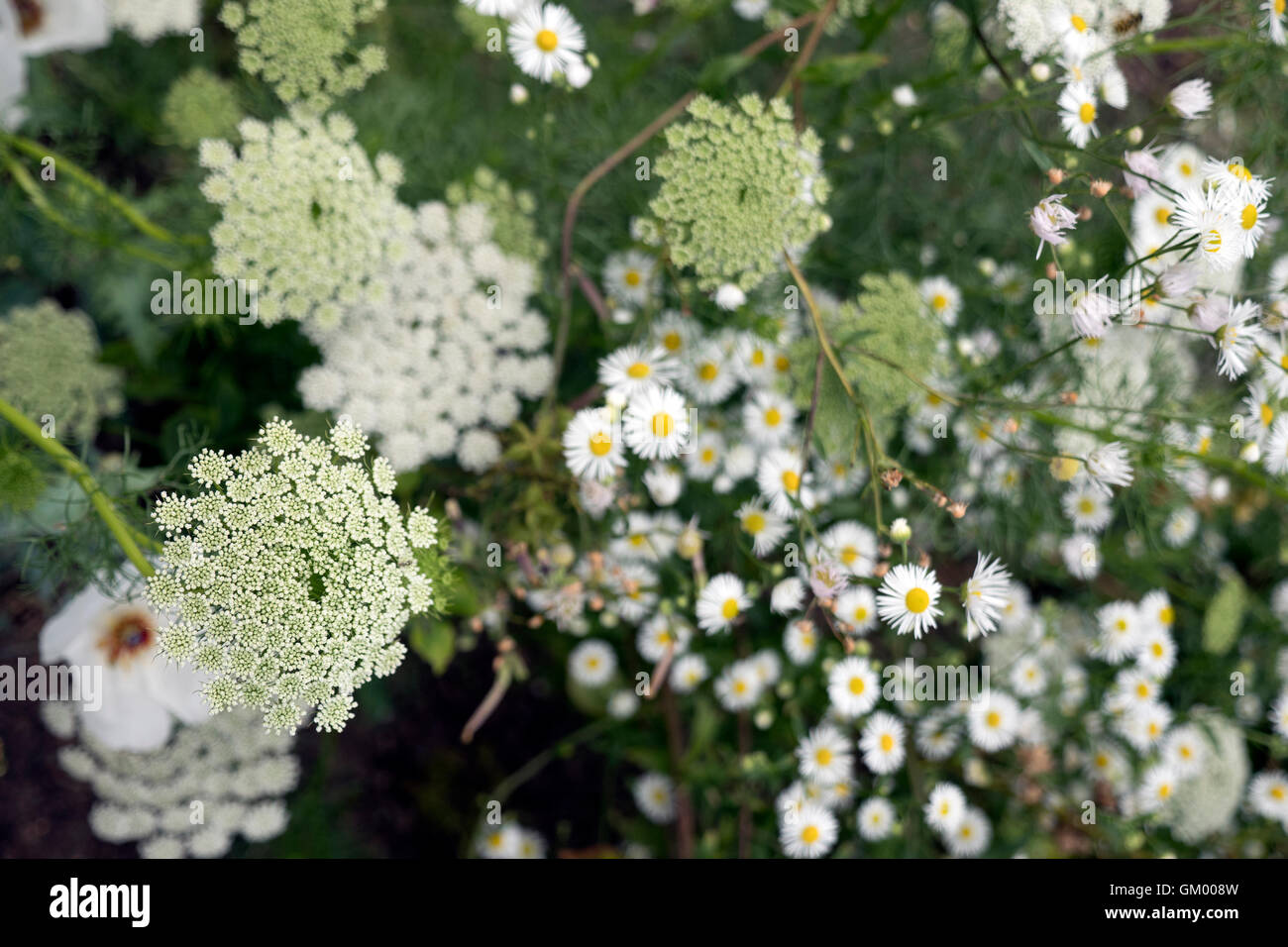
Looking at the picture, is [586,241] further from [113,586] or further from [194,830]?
[194,830]

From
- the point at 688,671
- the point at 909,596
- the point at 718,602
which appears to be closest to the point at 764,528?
the point at 718,602

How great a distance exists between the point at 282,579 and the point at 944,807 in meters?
2.13

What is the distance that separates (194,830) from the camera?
2568mm

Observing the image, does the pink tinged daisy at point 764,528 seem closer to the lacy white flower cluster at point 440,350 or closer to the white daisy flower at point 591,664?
the lacy white flower cluster at point 440,350

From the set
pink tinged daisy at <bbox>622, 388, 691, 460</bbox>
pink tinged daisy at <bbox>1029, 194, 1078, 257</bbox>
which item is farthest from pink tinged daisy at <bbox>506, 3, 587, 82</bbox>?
pink tinged daisy at <bbox>1029, 194, 1078, 257</bbox>

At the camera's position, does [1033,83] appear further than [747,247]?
Yes

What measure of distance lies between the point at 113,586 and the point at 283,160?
43.5 inches

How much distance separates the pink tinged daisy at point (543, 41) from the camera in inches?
78.2

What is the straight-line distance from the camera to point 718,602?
7.16 ft

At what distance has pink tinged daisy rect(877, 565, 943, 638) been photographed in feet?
5.81

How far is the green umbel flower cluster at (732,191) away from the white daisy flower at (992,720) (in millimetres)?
1749

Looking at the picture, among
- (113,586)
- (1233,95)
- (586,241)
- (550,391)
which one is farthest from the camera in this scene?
(586,241)

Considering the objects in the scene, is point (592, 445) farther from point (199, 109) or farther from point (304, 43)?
point (199, 109)

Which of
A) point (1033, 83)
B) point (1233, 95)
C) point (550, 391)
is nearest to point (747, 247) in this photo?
point (550, 391)
